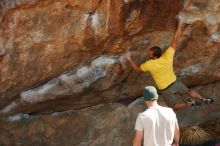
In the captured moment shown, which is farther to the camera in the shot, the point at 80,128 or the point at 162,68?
the point at 80,128

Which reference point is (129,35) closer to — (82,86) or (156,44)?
(156,44)

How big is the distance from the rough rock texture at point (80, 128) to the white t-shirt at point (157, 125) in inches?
102

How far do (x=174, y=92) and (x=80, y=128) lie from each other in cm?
167

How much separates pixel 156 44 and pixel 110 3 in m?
1.16

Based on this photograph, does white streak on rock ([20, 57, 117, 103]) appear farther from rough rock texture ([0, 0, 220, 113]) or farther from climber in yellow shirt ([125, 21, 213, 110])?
climber in yellow shirt ([125, 21, 213, 110])

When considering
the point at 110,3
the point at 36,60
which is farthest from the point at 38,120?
the point at 110,3

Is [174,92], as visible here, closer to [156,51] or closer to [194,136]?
[156,51]

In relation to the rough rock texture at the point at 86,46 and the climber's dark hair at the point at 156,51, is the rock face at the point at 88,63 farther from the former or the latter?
the climber's dark hair at the point at 156,51

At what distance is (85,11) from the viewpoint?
6.55 meters

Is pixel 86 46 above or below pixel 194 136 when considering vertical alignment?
above

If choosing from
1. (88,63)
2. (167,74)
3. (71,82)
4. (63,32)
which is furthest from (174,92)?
(63,32)

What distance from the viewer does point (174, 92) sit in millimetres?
7582

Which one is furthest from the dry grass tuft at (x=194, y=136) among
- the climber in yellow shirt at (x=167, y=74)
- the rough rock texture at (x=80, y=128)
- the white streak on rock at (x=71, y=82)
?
the white streak on rock at (x=71, y=82)

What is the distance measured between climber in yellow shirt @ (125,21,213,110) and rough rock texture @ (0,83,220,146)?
735mm
